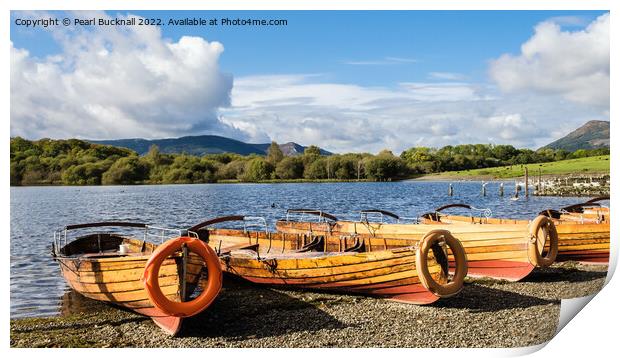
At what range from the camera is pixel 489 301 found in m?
12.2

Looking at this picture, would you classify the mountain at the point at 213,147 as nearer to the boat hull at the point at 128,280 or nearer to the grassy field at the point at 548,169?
the grassy field at the point at 548,169

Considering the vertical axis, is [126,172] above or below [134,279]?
above

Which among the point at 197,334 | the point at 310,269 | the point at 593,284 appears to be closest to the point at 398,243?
the point at 310,269

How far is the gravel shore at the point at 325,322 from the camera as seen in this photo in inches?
392

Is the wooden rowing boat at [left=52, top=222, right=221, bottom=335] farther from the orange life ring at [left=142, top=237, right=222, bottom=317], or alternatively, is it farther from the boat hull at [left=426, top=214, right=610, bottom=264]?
the boat hull at [left=426, top=214, right=610, bottom=264]

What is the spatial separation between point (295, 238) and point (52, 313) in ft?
22.2

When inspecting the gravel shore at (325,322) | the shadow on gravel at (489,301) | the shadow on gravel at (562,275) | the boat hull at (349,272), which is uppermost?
the boat hull at (349,272)

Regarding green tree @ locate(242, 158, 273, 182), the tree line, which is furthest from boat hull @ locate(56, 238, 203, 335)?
green tree @ locate(242, 158, 273, 182)

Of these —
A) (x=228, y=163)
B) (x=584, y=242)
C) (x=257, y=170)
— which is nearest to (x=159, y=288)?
(x=584, y=242)

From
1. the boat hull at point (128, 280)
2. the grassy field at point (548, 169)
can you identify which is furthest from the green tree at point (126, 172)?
the boat hull at point (128, 280)

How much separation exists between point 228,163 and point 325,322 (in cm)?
7615

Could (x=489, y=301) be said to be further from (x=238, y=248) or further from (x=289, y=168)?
(x=289, y=168)

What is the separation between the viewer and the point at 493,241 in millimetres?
14016

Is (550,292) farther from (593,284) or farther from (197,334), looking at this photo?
(197,334)
